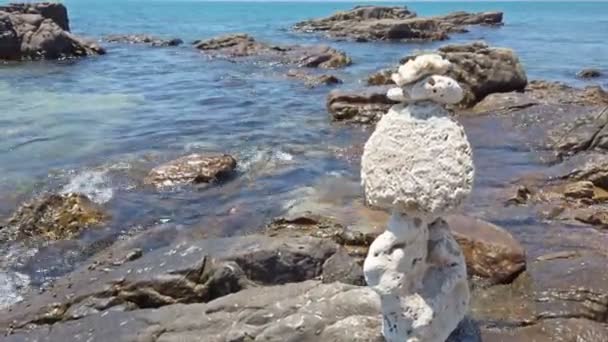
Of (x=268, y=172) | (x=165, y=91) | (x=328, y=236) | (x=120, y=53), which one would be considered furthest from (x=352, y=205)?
(x=120, y=53)

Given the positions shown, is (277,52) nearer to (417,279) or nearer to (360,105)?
(360,105)

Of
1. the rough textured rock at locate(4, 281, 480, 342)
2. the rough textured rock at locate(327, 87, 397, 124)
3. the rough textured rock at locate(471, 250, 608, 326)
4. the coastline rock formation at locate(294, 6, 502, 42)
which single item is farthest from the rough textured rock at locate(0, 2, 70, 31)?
the rough textured rock at locate(471, 250, 608, 326)

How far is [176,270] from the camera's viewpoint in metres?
7.86

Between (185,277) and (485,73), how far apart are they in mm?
17085

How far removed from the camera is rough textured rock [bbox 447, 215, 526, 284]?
8383 millimetres

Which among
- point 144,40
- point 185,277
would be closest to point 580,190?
point 185,277

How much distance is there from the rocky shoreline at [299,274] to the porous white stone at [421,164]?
4.88 ft

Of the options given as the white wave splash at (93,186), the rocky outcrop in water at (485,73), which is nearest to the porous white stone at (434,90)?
the white wave splash at (93,186)

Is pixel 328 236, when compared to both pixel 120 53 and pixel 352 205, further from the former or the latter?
pixel 120 53

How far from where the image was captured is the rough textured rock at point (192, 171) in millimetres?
14633

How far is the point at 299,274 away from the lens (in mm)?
7977

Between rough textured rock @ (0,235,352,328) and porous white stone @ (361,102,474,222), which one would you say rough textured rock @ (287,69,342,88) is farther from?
porous white stone @ (361,102,474,222)

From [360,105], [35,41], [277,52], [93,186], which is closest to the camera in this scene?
[93,186]

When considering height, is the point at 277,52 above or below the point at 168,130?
above
